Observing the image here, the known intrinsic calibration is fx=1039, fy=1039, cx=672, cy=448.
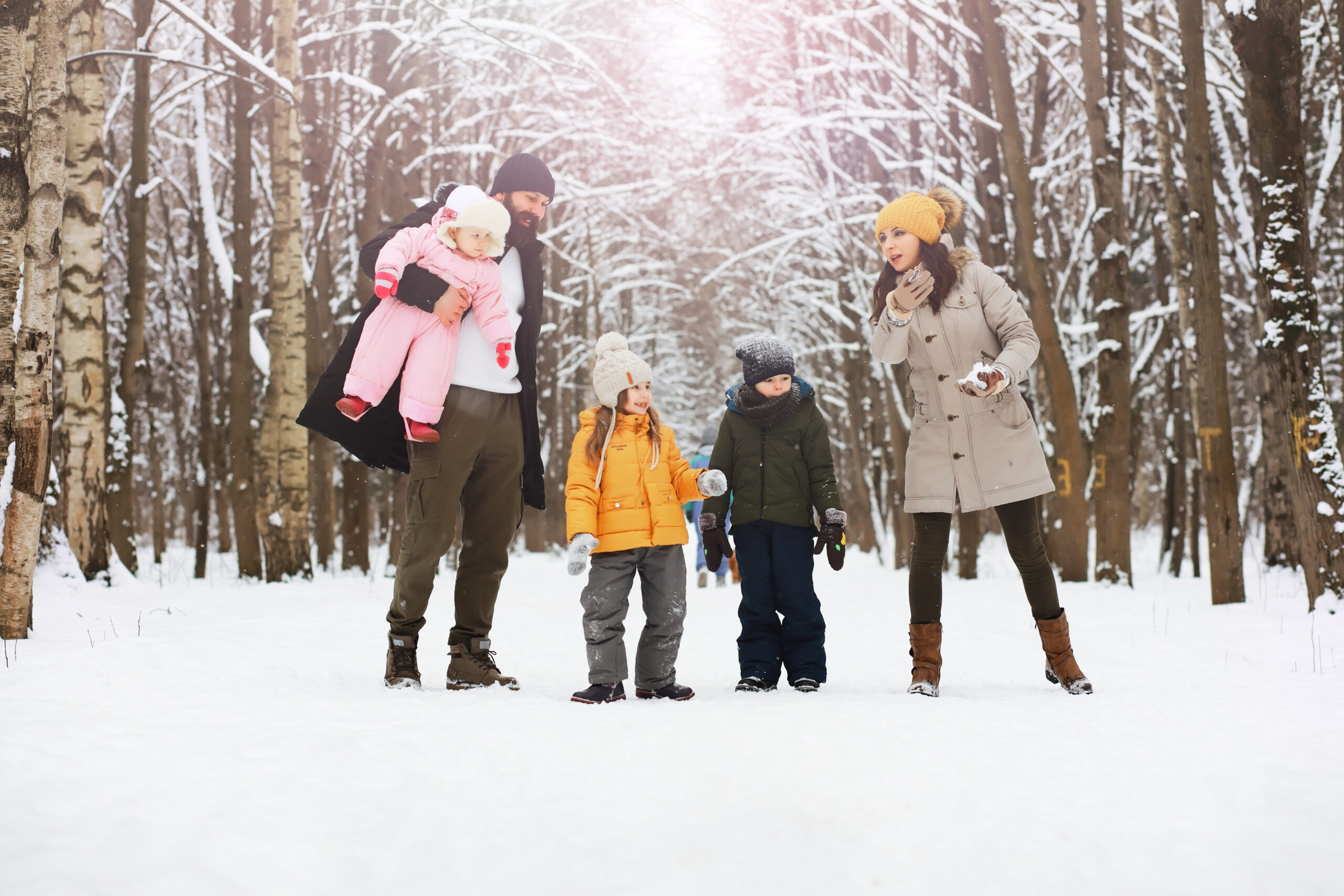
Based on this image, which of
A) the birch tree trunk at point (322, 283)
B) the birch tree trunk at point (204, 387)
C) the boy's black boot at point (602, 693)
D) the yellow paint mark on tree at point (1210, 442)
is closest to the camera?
the boy's black boot at point (602, 693)

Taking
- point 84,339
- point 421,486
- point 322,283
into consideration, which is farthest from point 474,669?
point 322,283

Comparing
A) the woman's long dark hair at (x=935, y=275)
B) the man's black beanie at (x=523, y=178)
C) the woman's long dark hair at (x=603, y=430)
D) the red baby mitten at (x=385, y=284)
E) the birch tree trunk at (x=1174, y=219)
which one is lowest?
the woman's long dark hair at (x=603, y=430)

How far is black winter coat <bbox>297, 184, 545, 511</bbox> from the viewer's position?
3949mm

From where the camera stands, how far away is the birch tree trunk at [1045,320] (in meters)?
10.2

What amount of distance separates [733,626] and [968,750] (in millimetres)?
4249

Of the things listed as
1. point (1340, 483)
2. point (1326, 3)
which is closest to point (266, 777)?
point (1340, 483)

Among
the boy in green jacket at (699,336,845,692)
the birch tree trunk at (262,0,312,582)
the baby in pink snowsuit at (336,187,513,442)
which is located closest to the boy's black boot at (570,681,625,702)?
the boy in green jacket at (699,336,845,692)

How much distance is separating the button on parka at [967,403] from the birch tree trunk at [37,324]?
3491mm

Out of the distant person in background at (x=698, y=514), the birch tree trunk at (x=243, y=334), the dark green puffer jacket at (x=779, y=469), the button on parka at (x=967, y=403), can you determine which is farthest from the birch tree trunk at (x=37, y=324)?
the distant person in background at (x=698, y=514)

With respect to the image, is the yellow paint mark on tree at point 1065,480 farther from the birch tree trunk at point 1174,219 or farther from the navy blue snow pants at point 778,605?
the navy blue snow pants at point 778,605

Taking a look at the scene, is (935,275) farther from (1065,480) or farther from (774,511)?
(1065,480)

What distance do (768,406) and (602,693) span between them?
1.45 metres

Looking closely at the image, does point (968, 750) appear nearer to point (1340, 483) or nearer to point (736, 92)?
point (1340, 483)

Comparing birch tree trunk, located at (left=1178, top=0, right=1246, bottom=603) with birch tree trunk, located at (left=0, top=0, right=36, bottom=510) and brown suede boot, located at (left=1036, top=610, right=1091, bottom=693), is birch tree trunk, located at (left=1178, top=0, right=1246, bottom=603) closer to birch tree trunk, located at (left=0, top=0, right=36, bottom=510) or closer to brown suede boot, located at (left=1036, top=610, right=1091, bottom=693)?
brown suede boot, located at (left=1036, top=610, right=1091, bottom=693)
